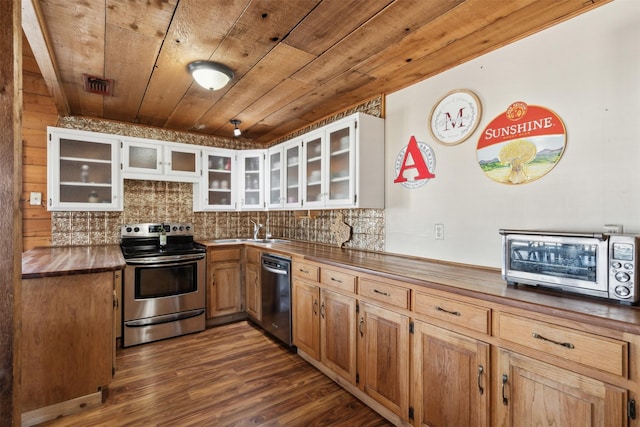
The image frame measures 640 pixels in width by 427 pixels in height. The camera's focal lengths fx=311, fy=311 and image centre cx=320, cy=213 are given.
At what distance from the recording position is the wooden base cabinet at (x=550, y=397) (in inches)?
41.5

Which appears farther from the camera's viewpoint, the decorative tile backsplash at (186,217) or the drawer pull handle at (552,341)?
the decorative tile backsplash at (186,217)

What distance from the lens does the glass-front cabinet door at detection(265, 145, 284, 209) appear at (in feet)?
11.7

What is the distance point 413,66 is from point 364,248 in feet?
4.96

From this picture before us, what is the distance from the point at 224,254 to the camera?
346cm

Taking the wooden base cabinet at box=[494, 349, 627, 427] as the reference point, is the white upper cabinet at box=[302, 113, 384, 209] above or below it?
above

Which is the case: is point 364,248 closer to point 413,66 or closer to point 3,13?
point 413,66

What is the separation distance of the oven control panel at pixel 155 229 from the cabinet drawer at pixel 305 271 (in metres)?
1.75

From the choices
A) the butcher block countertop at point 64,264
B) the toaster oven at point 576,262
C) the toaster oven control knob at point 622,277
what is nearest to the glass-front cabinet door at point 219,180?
the butcher block countertop at point 64,264

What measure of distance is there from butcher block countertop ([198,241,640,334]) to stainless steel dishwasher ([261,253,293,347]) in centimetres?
33

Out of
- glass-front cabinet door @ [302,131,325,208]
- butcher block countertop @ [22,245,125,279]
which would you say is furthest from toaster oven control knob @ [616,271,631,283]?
butcher block countertop @ [22,245,125,279]

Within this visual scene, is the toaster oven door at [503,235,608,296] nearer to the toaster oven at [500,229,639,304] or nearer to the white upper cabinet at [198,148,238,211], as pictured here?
the toaster oven at [500,229,639,304]

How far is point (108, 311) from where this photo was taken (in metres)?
2.06

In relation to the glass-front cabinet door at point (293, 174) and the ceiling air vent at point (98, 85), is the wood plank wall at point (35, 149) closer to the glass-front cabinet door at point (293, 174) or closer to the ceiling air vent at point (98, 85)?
the ceiling air vent at point (98, 85)

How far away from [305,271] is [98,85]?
2.22 metres
